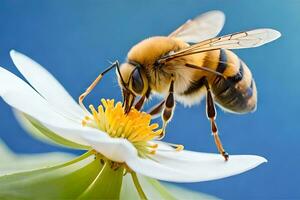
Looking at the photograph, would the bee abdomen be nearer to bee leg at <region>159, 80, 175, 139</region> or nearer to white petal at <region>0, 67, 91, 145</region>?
bee leg at <region>159, 80, 175, 139</region>

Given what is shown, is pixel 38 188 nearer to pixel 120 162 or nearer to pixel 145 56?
pixel 120 162

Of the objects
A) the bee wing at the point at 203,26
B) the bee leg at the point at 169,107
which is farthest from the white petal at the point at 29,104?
the bee wing at the point at 203,26

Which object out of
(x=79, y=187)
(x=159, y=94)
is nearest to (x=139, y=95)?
(x=159, y=94)

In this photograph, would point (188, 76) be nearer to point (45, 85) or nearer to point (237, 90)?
point (237, 90)

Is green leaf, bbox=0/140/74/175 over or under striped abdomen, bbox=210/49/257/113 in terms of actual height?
under

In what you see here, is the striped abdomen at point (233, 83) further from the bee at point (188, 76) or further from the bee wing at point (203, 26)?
the bee wing at point (203, 26)

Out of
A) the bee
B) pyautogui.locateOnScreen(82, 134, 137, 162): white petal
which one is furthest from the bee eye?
pyautogui.locateOnScreen(82, 134, 137, 162): white petal
